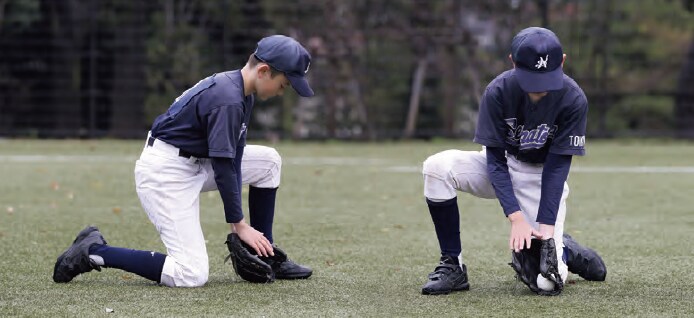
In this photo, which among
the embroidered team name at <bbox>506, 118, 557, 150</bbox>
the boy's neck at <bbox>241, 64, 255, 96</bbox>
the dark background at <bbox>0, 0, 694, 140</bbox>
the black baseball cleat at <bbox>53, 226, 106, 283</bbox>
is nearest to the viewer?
the embroidered team name at <bbox>506, 118, 557, 150</bbox>

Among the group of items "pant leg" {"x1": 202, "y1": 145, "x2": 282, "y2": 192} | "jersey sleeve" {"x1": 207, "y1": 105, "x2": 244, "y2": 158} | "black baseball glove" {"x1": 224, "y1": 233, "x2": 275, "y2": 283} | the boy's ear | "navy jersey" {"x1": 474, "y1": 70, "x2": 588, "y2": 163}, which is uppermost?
the boy's ear

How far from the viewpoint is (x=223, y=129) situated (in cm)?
513

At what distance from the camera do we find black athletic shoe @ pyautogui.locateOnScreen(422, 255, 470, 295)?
5.17 meters

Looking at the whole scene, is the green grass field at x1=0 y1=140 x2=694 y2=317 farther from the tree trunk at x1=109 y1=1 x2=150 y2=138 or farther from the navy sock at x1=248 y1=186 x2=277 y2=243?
the tree trunk at x1=109 y1=1 x2=150 y2=138

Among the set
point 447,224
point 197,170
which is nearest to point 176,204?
point 197,170

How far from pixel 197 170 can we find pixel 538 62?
5.56 ft

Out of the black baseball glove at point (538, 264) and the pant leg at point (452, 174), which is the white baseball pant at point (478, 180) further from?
the black baseball glove at point (538, 264)

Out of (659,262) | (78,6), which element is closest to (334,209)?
(659,262)

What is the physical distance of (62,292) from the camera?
5.17m

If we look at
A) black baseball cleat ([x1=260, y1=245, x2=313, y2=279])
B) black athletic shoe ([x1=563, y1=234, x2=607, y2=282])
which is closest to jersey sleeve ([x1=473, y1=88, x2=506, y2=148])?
black athletic shoe ([x1=563, y1=234, x2=607, y2=282])

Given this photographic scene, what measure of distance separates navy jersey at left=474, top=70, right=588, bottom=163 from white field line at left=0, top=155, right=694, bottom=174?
6.81 metres

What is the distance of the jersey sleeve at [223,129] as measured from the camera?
5.11 m

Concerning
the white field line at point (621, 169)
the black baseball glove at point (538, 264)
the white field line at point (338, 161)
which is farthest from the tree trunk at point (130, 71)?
the black baseball glove at point (538, 264)

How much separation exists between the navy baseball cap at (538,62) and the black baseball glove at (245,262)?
1.45m
